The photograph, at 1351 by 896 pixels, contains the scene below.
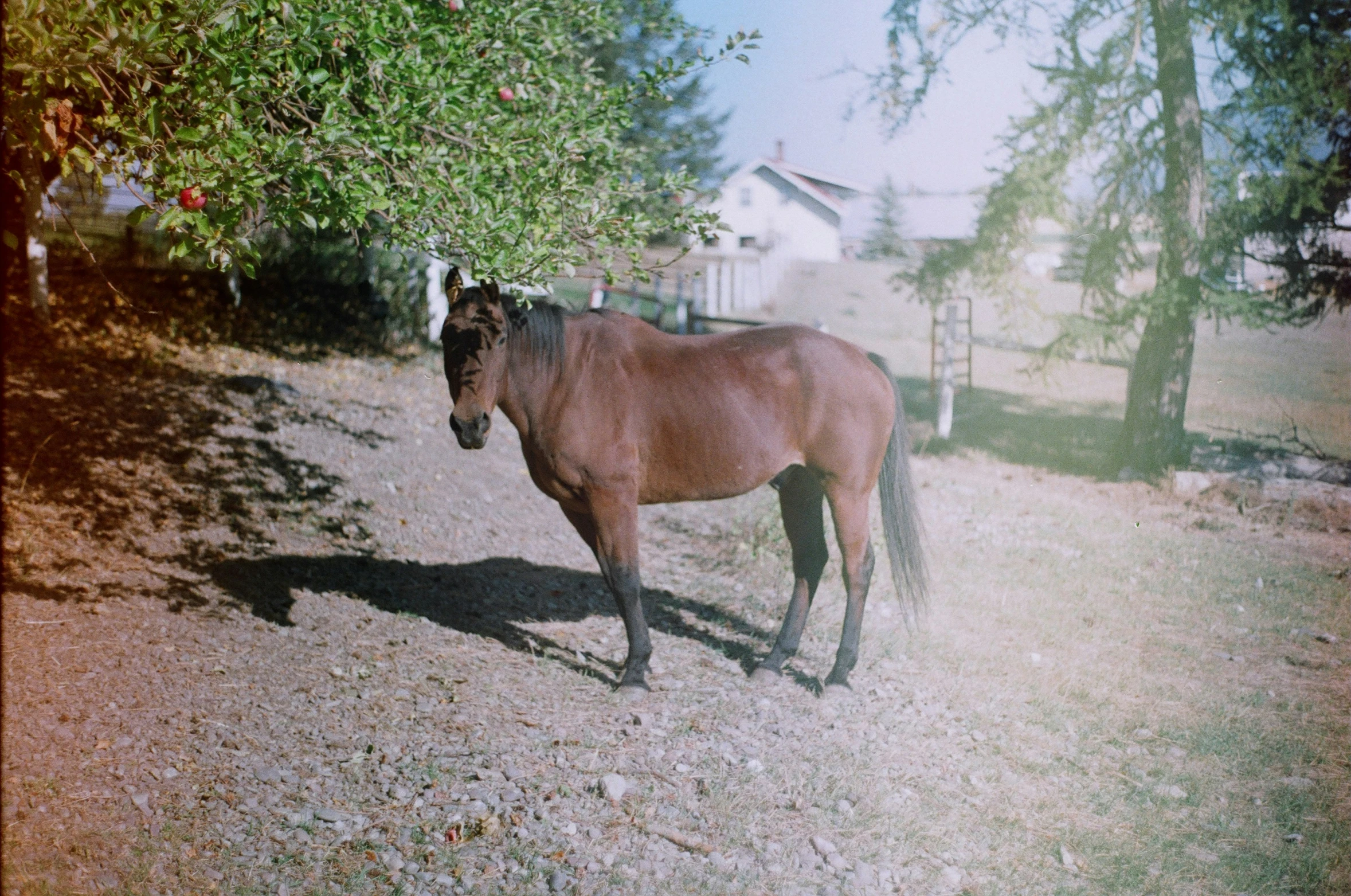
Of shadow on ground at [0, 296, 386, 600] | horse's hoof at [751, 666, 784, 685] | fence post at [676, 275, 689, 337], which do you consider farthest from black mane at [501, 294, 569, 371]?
fence post at [676, 275, 689, 337]

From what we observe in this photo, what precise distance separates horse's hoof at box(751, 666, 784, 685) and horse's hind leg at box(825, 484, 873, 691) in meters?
0.26

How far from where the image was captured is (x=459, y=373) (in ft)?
12.6

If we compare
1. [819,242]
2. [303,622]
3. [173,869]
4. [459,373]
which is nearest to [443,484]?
[303,622]

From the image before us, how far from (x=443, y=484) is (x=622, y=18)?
198 inches

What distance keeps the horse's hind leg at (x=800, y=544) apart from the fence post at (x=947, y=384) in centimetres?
627

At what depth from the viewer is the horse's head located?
381 centimetres

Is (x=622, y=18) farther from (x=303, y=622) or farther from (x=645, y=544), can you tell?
(x=303, y=622)

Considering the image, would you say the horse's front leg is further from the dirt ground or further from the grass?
the grass

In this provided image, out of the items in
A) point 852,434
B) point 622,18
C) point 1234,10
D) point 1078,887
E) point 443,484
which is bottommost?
point 1078,887

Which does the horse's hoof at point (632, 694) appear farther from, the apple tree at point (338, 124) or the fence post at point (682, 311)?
the fence post at point (682, 311)

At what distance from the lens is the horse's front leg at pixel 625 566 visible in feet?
13.5

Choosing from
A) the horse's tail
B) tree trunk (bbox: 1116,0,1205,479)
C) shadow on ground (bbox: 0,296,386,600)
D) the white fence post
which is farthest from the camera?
the white fence post

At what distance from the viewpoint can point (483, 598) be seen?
17.9 feet

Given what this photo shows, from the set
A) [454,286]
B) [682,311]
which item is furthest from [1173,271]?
[682,311]
